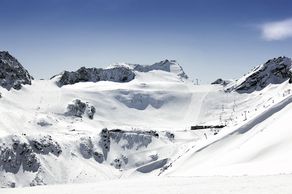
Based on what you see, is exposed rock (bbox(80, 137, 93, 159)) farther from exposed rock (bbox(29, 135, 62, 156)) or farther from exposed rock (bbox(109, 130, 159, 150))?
exposed rock (bbox(109, 130, 159, 150))

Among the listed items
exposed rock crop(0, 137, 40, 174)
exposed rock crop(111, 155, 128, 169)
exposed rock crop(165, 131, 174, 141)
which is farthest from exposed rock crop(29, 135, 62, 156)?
exposed rock crop(165, 131, 174, 141)

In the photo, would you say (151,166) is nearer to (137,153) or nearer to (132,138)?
(137,153)

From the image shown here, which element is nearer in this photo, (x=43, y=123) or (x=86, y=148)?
(x=86, y=148)

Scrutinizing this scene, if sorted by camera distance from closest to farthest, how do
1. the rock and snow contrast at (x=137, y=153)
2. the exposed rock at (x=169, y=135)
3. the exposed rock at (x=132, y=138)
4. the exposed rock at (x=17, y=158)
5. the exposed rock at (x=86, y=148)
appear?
the rock and snow contrast at (x=137, y=153), the exposed rock at (x=17, y=158), the exposed rock at (x=86, y=148), the exposed rock at (x=132, y=138), the exposed rock at (x=169, y=135)

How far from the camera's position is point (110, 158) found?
469 ft

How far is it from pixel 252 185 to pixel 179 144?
118735mm

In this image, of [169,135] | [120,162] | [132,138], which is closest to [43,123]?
[132,138]

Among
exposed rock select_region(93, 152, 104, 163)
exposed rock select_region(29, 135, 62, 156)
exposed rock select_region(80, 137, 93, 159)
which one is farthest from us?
exposed rock select_region(93, 152, 104, 163)

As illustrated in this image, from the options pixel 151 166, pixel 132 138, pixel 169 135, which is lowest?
pixel 151 166

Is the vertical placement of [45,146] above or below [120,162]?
above

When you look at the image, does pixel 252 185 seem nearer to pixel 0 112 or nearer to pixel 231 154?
pixel 231 154

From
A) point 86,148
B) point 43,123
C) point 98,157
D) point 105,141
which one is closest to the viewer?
point 98,157

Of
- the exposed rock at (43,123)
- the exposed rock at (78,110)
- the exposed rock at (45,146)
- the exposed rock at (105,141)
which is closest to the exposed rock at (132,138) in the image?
the exposed rock at (105,141)

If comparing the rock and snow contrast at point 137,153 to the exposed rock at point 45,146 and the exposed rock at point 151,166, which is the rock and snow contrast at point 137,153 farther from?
the exposed rock at point 45,146
